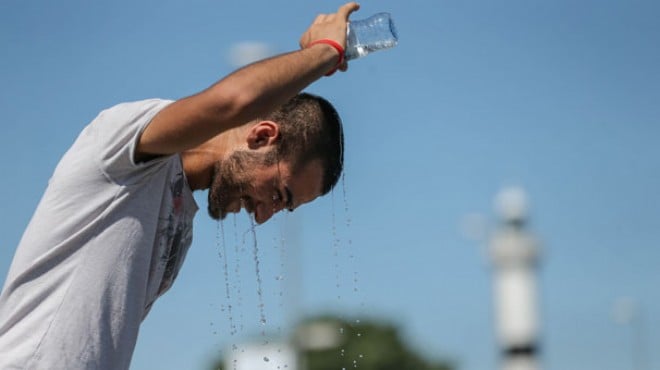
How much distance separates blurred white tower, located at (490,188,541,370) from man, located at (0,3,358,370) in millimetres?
36403

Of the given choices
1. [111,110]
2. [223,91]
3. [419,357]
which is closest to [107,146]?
[111,110]

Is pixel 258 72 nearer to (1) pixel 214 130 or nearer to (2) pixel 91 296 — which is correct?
(1) pixel 214 130

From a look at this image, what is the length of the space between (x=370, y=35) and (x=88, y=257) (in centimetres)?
151

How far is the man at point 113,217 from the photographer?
15.0ft

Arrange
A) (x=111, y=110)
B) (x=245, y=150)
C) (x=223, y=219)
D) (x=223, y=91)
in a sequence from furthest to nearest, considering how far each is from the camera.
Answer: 1. (x=223, y=219)
2. (x=245, y=150)
3. (x=111, y=110)
4. (x=223, y=91)

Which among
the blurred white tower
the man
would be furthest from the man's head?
the blurred white tower

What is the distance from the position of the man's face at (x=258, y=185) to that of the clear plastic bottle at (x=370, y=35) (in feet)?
1.67

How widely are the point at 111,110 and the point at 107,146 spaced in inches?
7.5

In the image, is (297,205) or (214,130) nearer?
(214,130)

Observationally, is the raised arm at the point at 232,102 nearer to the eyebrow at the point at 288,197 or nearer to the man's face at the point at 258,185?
the man's face at the point at 258,185

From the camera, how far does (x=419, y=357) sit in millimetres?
88562

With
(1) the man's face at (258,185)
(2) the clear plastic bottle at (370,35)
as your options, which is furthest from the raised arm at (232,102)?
(1) the man's face at (258,185)

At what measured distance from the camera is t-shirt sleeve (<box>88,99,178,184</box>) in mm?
4668

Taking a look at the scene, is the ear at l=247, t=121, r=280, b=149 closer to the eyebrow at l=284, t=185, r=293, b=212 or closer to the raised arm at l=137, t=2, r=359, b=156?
the eyebrow at l=284, t=185, r=293, b=212
